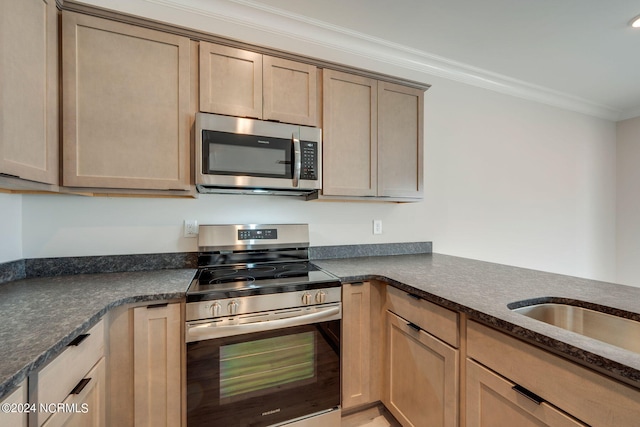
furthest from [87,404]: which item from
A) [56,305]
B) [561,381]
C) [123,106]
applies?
[561,381]

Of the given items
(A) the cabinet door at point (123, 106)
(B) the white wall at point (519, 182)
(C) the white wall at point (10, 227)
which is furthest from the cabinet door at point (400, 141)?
(C) the white wall at point (10, 227)

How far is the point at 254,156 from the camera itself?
158 centimetres

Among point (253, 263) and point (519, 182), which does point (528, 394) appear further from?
point (519, 182)

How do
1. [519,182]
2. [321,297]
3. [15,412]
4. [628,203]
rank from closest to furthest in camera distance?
1. [15,412]
2. [321,297]
3. [519,182]
4. [628,203]

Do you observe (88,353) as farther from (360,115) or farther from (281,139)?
(360,115)

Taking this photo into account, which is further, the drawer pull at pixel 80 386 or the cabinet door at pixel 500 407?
the drawer pull at pixel 80 386

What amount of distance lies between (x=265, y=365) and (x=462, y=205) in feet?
7.38

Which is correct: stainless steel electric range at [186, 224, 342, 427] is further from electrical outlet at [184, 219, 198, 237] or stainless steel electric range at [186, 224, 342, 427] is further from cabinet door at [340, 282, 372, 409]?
electrical outlet at [184, 219, 198, 237]

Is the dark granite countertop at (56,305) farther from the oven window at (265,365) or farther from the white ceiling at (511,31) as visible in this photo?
the white ceiling at (511,31)

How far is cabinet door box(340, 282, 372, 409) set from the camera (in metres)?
1.58

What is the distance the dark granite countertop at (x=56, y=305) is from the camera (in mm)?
699

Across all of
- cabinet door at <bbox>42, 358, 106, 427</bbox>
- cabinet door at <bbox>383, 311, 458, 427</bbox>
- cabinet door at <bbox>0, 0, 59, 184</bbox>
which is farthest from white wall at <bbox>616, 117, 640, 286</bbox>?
cabinet door at <bbox>0, 0, 59, 184</bbox>

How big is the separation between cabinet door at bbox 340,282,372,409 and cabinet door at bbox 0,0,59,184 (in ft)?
5.15

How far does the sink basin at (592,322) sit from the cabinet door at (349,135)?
3.67 feet
